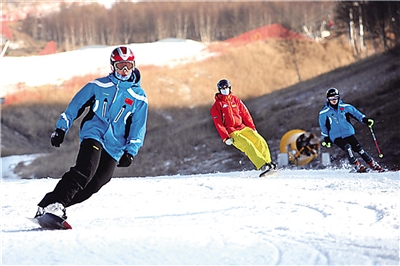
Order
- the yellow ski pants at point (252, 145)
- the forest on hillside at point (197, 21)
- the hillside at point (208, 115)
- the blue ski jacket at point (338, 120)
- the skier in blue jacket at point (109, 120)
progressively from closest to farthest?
the skier in blue jacket at point (109, 120) < the yellow ski pants at point (252, 145) < the blue ski jacket at point (338, 120) < the hillside at point (208, 115) < the forest on hillside at point (197, 21)

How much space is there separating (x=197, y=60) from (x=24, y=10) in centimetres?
1217

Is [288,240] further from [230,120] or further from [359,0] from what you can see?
[359,0]

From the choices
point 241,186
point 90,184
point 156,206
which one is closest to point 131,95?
point 90,184

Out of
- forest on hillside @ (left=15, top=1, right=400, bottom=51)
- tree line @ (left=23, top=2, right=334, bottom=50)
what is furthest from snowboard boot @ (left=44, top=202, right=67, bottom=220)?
tree line @ (left=23, top=2, right=334, bottom=50)

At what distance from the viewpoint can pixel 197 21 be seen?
43.5 m

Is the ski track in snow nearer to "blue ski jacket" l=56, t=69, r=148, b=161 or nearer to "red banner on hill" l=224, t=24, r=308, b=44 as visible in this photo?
"blue ski jacket" l=56, t=69, r=148, b=161

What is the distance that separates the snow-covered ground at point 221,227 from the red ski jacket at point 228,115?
192 cm

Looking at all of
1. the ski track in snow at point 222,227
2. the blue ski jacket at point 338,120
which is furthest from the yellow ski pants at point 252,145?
the ski track in snow at point 222,227

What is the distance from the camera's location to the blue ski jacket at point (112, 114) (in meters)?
4.75

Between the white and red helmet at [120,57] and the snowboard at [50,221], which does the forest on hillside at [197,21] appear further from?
the snowboard at [50,221]

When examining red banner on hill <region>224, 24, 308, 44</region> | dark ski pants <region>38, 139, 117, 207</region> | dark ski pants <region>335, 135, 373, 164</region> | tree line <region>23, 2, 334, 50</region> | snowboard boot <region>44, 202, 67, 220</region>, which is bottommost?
dark ski pants <region>335, 135, 373, 164</region>

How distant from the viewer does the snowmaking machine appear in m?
17.6

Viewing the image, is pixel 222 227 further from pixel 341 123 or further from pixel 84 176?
pixel 341 123

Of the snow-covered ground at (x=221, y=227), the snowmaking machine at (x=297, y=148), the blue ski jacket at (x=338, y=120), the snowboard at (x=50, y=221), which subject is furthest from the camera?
the snowmaking machine at (x=297, y=148)
